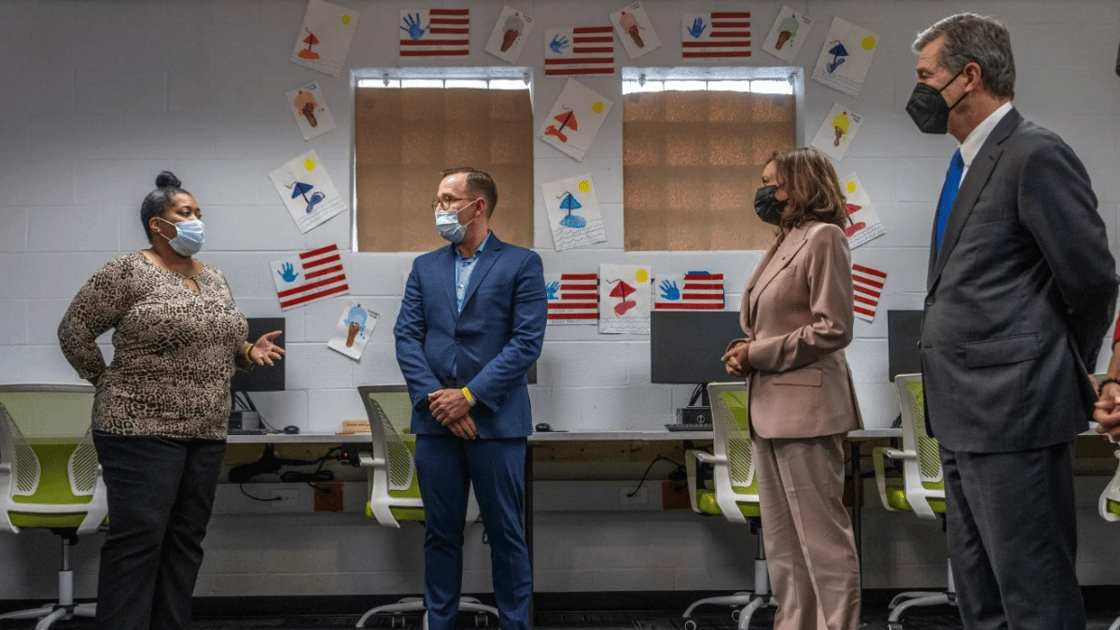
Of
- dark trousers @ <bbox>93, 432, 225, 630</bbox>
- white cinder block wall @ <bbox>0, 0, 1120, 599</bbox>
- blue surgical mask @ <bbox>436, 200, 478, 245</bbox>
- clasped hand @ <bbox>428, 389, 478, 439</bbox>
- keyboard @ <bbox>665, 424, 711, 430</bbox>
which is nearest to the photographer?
dark trousers @ <bbox>93, 432, 225, 630</bbox>

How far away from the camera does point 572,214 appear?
4.41 metres

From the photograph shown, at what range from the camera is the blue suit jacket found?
2754 millimetres

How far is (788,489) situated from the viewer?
7.39ft

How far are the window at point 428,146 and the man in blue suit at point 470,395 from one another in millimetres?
1625

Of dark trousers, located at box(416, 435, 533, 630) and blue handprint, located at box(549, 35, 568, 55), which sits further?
blue handprint, located at box(549, 35, 568, 55)

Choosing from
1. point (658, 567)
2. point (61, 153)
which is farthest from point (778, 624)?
point (61, 153)

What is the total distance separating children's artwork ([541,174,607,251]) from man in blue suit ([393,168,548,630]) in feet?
4.85

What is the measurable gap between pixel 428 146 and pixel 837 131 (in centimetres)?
190

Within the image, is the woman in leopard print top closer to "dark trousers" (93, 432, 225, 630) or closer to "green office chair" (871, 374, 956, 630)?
"dark trousers" (93, 432, 225, 630)

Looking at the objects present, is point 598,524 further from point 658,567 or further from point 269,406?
point 269,406

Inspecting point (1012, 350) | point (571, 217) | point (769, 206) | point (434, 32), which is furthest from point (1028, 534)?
point (434, 32)

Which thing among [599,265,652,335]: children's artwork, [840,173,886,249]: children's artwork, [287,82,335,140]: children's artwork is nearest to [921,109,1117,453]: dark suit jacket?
[599,265,652,335]: children's artwork

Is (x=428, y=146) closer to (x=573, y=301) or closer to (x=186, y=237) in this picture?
(x=573, y=301)

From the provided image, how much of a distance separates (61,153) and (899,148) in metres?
3.81
